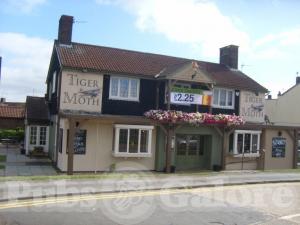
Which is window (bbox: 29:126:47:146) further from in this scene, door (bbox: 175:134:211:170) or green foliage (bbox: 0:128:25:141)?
green foliage (bbox: 0:128:25:141)

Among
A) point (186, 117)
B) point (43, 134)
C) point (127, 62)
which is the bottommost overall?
point (43, 134)

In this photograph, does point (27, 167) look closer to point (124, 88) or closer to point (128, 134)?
point (128, 134)

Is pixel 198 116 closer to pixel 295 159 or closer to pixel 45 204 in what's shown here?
pixel 295 159

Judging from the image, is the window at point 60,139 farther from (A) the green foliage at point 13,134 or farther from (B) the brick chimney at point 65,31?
(A) the green foliage at point 13,134

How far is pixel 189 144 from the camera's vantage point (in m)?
26.7

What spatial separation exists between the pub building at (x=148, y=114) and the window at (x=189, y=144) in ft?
0.19

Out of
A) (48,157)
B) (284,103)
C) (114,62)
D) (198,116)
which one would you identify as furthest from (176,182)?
(284,103)

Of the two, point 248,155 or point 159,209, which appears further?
point 248,155

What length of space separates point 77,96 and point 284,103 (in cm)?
2795

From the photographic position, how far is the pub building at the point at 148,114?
2305 centimetres

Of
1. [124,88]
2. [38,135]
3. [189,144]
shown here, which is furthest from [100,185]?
[38,135]

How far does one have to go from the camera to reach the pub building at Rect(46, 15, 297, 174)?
23.0 m

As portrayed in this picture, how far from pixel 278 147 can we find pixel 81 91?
520 inches

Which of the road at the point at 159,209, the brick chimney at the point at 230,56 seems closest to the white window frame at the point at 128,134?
the road at the point at 159,209
